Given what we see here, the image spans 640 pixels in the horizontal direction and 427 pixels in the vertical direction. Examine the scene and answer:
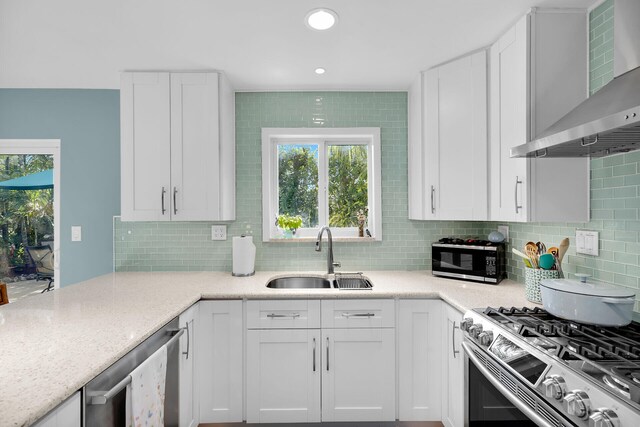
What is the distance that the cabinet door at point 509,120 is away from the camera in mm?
1750

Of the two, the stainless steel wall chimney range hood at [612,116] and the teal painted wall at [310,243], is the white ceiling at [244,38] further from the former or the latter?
the stainless steel wall chimney range hood at [612,116]

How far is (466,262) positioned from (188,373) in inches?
72.5

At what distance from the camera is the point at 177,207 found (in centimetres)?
236

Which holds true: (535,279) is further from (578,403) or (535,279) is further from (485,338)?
(578,403)

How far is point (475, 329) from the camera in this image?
143 cm

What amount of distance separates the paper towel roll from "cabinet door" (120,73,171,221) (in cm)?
51

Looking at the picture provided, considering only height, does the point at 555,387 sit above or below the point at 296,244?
below

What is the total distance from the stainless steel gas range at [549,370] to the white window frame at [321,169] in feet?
4.42

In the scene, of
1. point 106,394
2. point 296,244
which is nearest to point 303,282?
point 296,244

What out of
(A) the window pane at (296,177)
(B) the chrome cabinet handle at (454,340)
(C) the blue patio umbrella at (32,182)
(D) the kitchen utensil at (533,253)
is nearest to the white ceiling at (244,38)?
(A) the window pane at (296,177)

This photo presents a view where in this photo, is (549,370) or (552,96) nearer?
(549,370)

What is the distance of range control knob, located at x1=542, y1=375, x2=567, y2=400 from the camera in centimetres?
95

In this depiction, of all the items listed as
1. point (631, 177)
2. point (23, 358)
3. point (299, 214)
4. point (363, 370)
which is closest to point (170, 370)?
Result: point (23, 358)

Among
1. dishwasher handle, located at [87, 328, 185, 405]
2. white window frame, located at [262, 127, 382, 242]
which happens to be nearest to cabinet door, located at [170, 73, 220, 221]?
white window frame, located at [262, 127, 382, 242]
